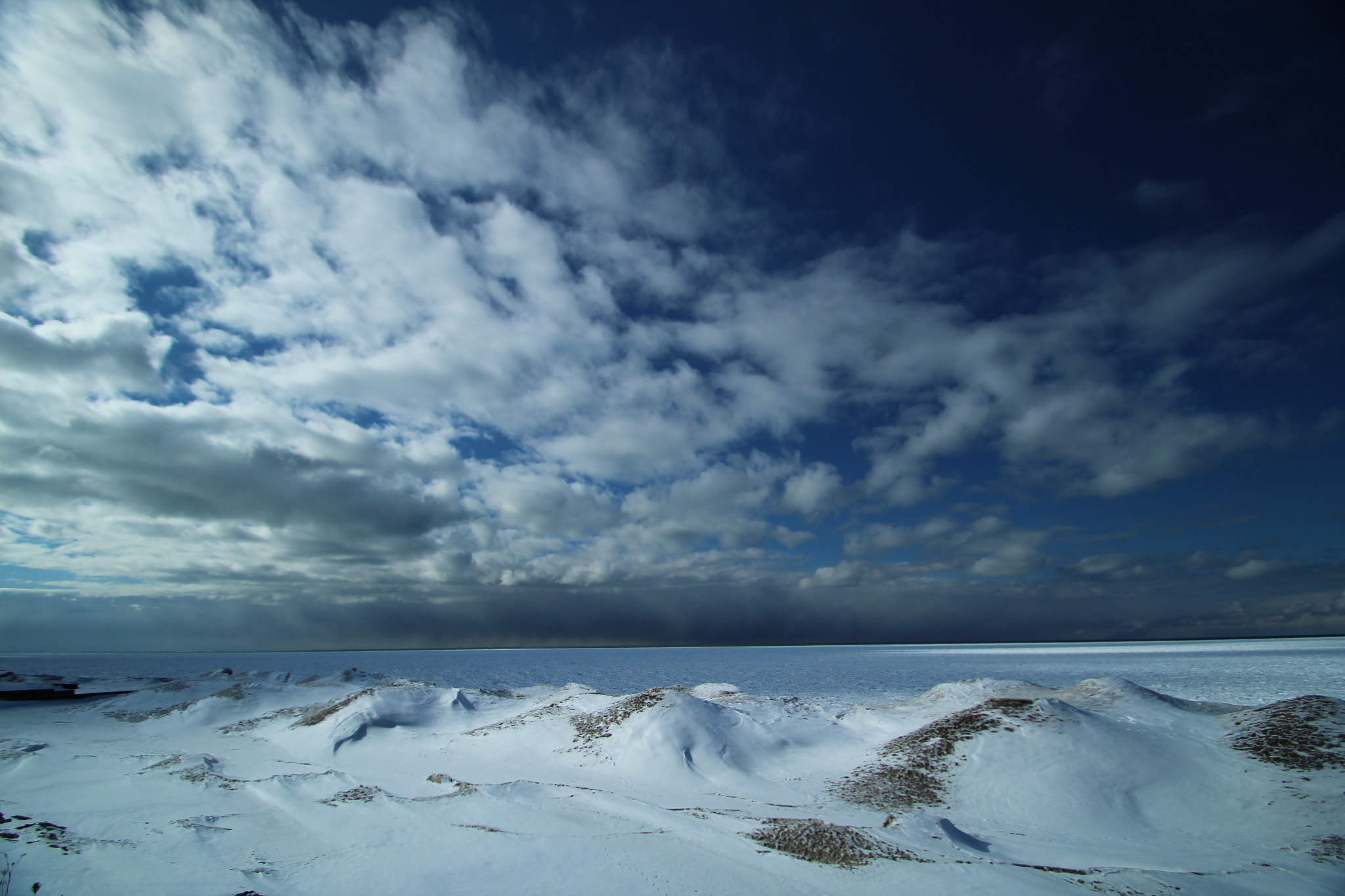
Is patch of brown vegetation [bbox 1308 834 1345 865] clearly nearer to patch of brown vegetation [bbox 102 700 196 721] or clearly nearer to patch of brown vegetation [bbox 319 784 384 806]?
patch of brown vegetation [bbox 319 784 384 806]

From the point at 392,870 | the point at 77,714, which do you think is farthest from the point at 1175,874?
the point at 77,714

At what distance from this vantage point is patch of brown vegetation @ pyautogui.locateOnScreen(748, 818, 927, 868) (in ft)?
46.3

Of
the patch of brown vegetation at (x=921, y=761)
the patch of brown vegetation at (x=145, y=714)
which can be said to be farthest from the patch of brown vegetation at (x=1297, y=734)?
the patch of brown vegetation at (x=145, y=714)

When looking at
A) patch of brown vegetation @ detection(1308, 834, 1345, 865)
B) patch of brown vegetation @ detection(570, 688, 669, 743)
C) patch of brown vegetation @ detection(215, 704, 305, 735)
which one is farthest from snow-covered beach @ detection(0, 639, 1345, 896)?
patch of brown vegetation @ detection(215, 704, 305, 735)

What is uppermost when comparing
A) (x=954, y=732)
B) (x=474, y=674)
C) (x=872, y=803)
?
(x=954, y=732)

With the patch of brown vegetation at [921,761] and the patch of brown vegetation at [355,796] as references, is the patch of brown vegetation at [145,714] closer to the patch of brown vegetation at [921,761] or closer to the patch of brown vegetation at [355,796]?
the patch of brown vegetation at [355,796]

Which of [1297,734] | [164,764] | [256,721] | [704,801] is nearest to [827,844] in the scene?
[704,801]

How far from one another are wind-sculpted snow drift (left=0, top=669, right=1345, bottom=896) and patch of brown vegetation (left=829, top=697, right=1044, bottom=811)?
13 cm

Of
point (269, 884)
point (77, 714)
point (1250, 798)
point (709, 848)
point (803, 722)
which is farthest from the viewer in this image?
point (77, 714)

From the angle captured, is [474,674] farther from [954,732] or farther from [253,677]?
[954,732]

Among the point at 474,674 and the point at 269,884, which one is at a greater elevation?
the point at 269,884

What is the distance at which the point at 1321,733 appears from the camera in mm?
21438

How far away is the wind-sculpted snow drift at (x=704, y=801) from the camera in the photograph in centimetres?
1325

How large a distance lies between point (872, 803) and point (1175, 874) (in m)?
9.40
